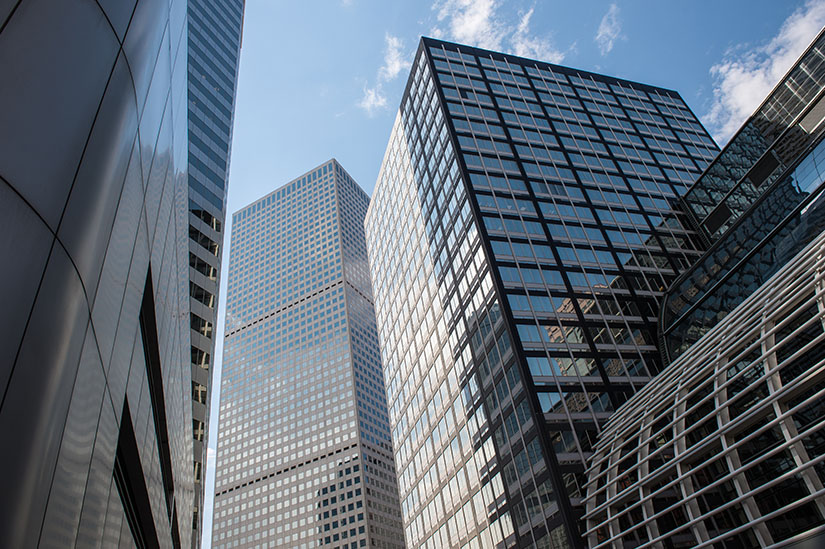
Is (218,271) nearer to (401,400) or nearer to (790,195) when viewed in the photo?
(401,400)

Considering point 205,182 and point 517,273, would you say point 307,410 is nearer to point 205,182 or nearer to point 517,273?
point 517,273

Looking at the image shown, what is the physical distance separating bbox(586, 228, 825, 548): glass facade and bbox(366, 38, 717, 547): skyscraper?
197 inches

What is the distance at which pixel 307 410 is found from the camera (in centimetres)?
16250

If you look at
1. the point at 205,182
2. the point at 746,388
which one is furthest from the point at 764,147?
the point at 205,182

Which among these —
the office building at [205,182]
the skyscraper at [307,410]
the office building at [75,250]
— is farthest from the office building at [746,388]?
the skyscraper at [307,410]

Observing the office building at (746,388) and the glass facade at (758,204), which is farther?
the glass facade at (758,204)

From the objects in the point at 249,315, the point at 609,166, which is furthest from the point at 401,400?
the point at 249,315

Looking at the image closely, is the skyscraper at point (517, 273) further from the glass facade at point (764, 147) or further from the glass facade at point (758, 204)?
the glass facade at point (758, 204)

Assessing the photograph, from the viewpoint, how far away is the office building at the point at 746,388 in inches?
979

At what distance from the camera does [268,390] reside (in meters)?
172

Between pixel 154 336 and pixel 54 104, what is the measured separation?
36.8ft

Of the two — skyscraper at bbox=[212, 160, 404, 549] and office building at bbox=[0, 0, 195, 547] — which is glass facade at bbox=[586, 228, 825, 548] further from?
skyscraper at bbox=[212, 160, 404, 549]

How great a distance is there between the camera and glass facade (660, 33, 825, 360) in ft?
133

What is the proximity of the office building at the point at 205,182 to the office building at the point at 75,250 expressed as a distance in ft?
87.5
